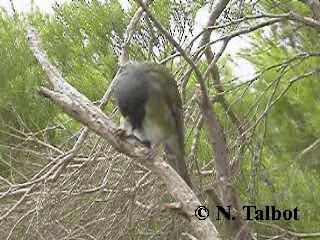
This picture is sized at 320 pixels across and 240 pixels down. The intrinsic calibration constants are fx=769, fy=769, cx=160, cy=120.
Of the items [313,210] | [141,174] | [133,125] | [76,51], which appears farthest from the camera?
[76,51]

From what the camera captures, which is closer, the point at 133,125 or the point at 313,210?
the point at 133,125

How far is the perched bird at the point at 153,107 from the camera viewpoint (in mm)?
2328

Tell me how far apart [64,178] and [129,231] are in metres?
0.28

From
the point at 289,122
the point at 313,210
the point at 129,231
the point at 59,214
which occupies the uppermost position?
the point at 59,214

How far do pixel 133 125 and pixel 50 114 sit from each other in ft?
8.79

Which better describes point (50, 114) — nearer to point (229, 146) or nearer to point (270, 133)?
point (270, 133)

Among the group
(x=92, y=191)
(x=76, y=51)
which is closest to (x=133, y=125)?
(x=92, y=191)

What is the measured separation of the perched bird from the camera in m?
2.33

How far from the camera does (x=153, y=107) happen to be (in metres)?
2.43

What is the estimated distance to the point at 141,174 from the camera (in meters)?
2.60

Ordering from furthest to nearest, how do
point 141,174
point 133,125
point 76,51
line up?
1. point 76,51
2. point 141,174
3. point 133,125

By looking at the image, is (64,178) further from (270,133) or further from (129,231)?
(270,133)

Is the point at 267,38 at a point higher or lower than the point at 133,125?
lower

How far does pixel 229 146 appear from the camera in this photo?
238cm
